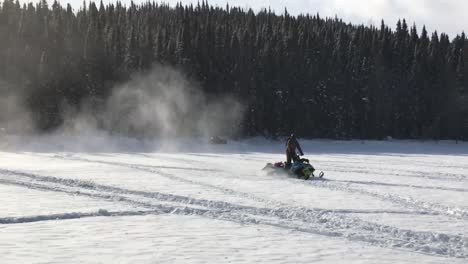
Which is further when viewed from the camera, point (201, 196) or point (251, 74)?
point (251, 74)

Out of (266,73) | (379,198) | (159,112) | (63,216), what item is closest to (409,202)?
(379,198)

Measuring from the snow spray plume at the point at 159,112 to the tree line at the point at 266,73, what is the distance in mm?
1343

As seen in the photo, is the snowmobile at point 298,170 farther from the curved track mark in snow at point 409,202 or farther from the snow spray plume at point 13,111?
the snow spray plume at point 13,111

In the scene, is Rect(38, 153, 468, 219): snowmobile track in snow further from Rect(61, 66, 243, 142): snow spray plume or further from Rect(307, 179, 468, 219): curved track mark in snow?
Rect(61, 66, 243, 142): snow spray plume

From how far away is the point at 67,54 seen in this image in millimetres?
72062

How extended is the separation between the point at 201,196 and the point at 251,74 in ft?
187

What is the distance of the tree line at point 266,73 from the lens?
68.9 metres

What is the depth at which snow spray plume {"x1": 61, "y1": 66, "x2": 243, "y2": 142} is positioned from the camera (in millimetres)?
62406

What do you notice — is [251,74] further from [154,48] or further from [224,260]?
[224,260]

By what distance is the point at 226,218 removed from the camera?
47.9 ft

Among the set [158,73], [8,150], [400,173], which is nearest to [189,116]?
[158,73]

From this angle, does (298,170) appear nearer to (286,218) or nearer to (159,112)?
(286,218)

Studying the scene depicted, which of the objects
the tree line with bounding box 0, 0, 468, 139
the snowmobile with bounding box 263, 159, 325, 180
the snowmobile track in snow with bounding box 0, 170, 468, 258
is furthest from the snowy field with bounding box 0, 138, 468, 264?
the tree line with bounding box 0, 0, 468, 139

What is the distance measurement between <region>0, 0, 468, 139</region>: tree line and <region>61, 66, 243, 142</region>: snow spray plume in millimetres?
1343
